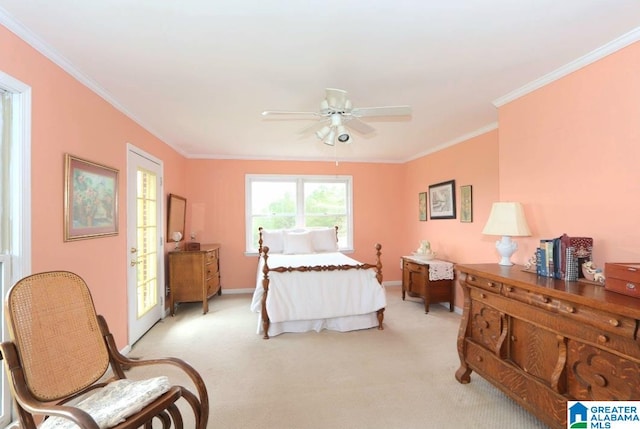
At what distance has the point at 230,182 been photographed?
17.9 feet

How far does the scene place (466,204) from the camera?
4242 mm

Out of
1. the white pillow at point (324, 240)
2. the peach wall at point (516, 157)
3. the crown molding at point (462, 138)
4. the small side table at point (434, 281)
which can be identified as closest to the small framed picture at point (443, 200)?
the peach wall at point (516, 157)

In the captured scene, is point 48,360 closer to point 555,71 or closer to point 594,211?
point 594,211

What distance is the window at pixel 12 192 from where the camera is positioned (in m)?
1.77

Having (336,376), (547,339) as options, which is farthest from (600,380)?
(336,376)

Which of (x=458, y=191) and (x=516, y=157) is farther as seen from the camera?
(x=458, y=191)

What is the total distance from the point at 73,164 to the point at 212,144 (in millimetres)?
2460

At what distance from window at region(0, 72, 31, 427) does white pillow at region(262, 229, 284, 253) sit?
11.6 ft

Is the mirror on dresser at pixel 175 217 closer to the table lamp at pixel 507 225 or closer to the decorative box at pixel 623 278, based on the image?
the table lamp at pixel 507 225

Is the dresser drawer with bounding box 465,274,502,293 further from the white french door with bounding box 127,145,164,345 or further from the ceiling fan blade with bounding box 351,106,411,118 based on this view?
the white french door with bounding box 127,145,164,345

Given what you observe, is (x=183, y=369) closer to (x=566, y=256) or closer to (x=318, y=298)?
(x=318, y=298)

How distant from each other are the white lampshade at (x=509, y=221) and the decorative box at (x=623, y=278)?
0.73 metres

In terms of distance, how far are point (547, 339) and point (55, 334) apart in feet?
8.96

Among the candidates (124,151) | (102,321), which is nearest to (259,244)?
(124,151)
